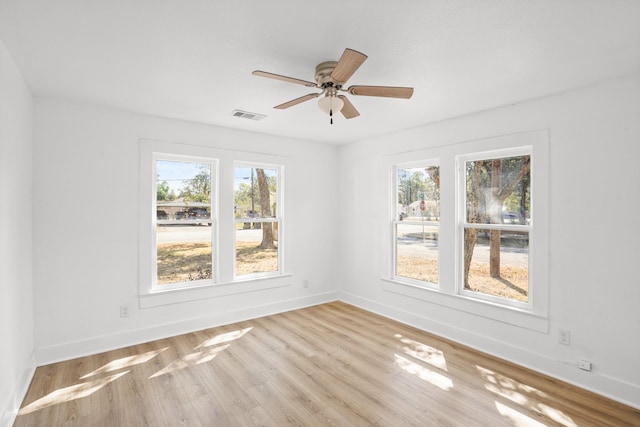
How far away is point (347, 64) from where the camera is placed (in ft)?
6.49

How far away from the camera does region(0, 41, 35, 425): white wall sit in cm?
222

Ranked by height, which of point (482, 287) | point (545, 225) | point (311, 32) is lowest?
point (482, 287)

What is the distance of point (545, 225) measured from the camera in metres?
3.09

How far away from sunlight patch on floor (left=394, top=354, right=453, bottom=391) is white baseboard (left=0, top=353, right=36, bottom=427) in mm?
2990

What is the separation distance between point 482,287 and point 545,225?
0.97 meters

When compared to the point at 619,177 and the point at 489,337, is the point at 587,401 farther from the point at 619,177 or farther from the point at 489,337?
the point at 619,177

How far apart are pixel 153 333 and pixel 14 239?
5.80ft

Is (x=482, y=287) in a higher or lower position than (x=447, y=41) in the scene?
lower

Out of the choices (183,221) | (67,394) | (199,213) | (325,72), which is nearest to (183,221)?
(183,221)

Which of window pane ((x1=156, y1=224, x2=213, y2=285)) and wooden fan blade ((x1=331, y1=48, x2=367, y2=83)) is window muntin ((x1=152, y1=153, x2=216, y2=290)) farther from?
wooden fan blade ((x1=331, y1=48, x2=367, y2=83))

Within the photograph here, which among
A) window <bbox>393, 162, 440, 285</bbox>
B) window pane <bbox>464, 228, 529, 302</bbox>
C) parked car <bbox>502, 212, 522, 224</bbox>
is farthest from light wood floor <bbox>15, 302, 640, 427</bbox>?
parked car <bbox>502, 212, 522, 224</bbox>

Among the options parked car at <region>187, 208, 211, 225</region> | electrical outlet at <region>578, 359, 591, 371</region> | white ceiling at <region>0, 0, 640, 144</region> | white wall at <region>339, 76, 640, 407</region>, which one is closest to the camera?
white ceiling at <region>0, 0, 640, 144</region>

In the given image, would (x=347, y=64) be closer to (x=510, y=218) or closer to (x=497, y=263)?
(x=510, y=218)

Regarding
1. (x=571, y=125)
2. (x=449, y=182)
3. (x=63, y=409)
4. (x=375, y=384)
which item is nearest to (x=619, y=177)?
(x=571, y=125)
